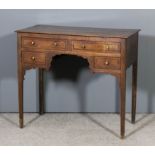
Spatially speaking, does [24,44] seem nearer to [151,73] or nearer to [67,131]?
[67,131]

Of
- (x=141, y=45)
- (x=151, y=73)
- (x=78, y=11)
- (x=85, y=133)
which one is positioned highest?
(x=78, y=11)

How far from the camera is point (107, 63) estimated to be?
10.8 ft

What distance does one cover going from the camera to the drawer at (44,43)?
11.1 ft

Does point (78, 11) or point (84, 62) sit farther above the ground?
point (78, 11)

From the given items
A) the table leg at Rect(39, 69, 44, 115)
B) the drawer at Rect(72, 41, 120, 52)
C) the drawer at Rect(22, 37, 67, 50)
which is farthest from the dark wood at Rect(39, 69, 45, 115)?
the drawer at Rect(72, 41, 120, 52)

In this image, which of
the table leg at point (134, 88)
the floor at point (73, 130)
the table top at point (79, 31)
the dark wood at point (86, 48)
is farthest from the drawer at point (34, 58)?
the table leg at point (134, 88)

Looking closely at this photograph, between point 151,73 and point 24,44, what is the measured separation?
1.16 m

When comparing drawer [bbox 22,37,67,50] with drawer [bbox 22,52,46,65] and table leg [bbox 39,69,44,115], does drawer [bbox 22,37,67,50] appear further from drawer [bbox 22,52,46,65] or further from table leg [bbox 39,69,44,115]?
table leg [bbox 39,69,44,115]

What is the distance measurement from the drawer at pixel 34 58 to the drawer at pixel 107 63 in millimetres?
421

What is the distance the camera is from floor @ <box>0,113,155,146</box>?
11.1 ft

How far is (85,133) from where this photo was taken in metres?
3.55

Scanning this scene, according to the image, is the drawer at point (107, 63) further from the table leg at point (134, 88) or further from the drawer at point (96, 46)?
the table leg at point (134, 88)

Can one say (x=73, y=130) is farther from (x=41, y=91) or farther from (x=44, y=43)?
(x=44, y=43)

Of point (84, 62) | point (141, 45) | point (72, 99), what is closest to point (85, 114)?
point (72, 99)
